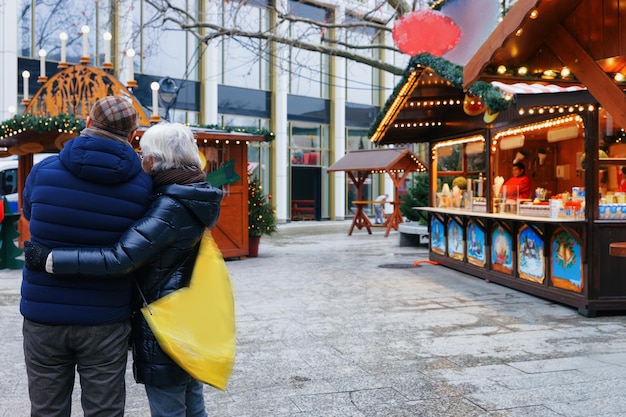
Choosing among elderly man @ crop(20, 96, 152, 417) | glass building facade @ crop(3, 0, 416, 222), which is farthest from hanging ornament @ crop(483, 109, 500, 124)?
glass building facade @ crop(3, 0, 416, 222)

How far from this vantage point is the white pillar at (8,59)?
61.3 ft

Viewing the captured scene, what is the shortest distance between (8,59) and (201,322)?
18914 mm

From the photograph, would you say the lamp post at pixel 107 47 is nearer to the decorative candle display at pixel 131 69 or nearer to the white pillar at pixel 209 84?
the decorative candle display at pixel 131 69

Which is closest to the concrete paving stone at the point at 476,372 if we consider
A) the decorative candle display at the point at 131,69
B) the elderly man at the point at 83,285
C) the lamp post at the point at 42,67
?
the elderly man at the point at 83,285

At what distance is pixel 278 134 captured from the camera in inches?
1039

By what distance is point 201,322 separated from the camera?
275 centimetres

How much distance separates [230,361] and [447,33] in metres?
6.76

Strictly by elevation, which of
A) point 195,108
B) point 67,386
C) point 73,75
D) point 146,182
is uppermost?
point 195,108

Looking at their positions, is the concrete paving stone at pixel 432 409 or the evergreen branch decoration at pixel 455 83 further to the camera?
the evergreen branch decoration at pixel 455 83

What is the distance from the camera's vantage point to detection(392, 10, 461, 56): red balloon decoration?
822cm

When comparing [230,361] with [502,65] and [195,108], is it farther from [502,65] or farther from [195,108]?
[195,108]

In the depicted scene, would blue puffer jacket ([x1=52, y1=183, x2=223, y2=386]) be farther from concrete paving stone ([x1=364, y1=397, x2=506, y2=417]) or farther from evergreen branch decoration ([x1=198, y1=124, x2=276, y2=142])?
evergreen branch decoration ([x1=198, y1=124, x2=276, y2=142])

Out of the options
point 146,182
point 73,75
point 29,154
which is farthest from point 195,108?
point 146,182

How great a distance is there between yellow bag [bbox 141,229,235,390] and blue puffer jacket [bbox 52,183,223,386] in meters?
0.05
